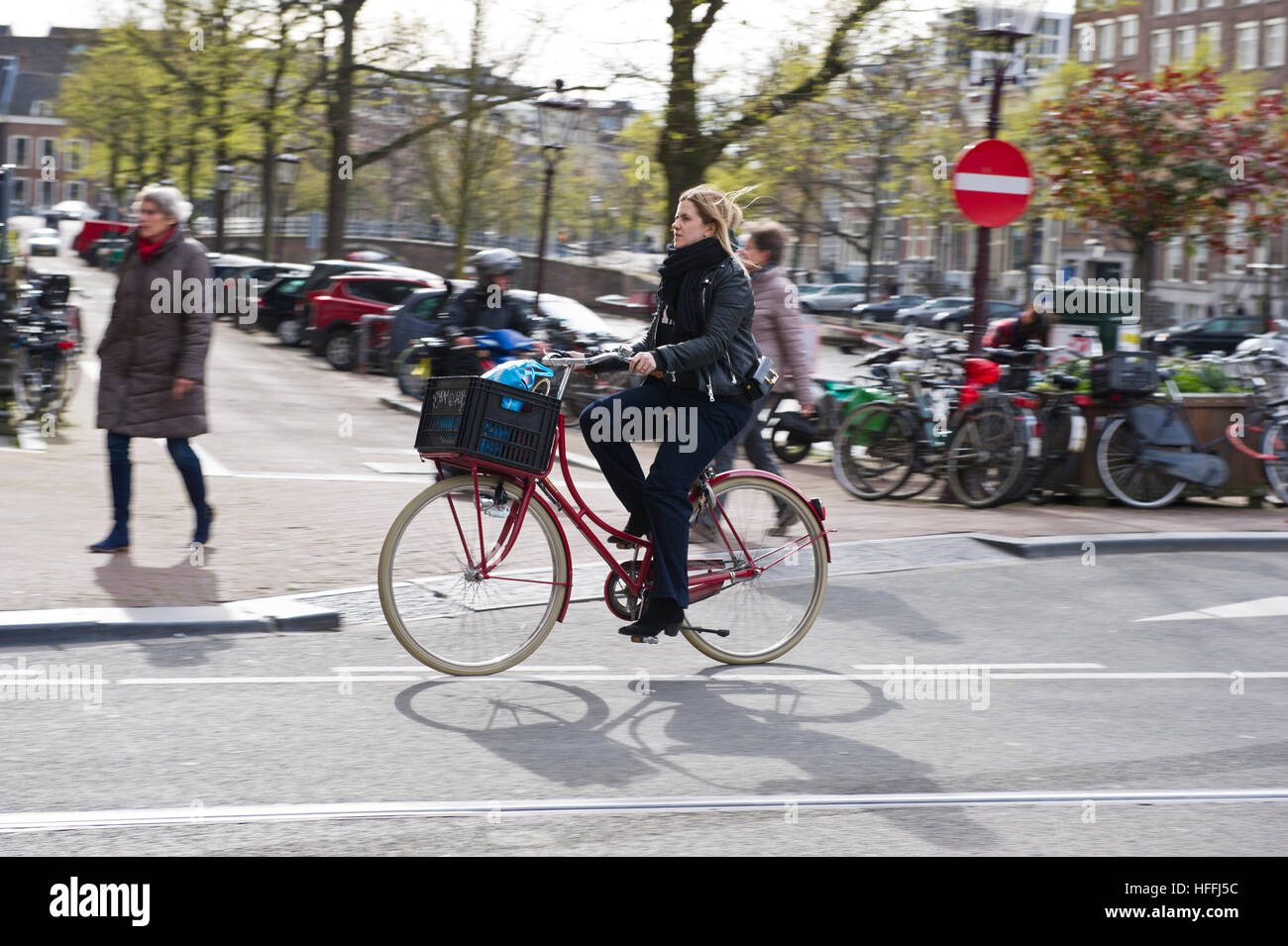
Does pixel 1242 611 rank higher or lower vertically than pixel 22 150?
lower

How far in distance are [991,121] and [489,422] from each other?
7.85 meters

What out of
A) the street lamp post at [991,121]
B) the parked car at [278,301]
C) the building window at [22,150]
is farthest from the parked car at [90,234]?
the building window at [22,150]

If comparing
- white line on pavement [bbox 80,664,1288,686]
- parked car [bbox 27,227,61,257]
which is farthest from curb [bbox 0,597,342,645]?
parked car [bbox 27,227,61,257]

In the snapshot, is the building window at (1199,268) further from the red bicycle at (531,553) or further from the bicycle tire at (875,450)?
the red bicycle at (531,553)

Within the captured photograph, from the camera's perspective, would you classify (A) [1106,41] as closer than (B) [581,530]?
No

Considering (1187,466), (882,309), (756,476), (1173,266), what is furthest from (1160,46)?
(756,476)

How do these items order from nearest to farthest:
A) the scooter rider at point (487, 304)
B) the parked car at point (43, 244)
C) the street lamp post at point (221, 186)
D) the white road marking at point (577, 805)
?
the white road marking at point (577, 805) < the scooter rider at point (487, 304) < the street lamp post at point (221, 186) < the parked car at point (43, 244)

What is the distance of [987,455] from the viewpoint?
10945mm

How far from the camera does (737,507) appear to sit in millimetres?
5984

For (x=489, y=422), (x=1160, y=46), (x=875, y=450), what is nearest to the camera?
(x=489, y=422)

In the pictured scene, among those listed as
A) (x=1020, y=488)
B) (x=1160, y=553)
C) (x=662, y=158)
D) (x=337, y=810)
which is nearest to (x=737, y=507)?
(x=337, y=810)

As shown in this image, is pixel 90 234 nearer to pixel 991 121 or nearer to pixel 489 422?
pixel 991 121

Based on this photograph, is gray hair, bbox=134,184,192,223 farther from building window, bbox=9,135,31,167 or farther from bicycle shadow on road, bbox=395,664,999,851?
building window, bbox=9,135,31,167

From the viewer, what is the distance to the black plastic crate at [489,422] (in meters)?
5.30
